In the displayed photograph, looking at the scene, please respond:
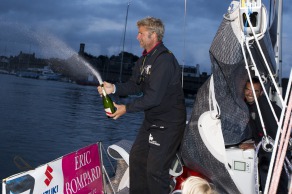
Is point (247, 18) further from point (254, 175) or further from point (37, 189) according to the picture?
point (37, 189)

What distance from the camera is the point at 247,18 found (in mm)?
3035

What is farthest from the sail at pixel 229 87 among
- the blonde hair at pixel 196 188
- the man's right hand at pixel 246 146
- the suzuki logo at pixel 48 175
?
the suzuki logo at pixel 48 175

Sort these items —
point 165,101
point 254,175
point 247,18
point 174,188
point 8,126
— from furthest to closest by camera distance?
point 8,126 → point 174,188 → point 165,101 → point 254,175 → point 247,18

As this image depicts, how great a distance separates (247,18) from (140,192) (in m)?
2.19

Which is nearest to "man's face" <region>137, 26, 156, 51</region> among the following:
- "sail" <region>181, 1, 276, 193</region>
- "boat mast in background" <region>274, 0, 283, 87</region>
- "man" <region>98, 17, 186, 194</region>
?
"man" <region>98, 17, 186, 194</region>

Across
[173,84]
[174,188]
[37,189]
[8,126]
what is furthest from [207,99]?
[8,126]

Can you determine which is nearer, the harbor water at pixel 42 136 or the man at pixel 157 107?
the man at pixel 157 107

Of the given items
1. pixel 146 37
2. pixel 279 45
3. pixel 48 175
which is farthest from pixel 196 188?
pixel 279 45

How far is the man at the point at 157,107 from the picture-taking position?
4070 millimetres

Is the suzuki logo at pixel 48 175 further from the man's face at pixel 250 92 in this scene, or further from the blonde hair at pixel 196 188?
the man's face at pixel 250 92

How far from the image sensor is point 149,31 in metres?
4.18

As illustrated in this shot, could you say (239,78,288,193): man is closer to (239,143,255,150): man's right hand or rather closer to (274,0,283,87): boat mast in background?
(239,143,255,150): man's right hand

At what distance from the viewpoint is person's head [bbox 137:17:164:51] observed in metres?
4.16

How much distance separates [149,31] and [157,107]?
74cm
